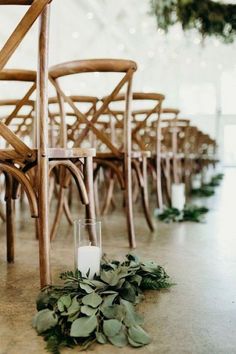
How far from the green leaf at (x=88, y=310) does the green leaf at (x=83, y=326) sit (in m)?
0.02

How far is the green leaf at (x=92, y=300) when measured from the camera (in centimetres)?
118

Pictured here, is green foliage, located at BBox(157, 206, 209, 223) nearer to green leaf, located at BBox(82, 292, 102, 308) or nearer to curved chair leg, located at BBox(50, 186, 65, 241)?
curved chair leg, located at BBox(50, 186, 65, 241)

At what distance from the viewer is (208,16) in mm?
4684

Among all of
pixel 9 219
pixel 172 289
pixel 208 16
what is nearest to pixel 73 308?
pixel 172 289

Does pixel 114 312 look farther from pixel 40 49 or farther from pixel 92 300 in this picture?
pixel 40 49

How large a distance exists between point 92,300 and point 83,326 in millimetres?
111

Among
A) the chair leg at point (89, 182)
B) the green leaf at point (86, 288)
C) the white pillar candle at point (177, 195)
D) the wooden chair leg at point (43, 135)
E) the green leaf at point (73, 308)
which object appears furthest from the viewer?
the white pillar candle at point (177, 195)

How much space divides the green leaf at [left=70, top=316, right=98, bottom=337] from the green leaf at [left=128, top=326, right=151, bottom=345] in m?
0.10

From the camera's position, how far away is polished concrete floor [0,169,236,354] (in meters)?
1.06

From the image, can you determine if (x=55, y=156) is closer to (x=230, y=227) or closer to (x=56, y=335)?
(x=56, y=335)

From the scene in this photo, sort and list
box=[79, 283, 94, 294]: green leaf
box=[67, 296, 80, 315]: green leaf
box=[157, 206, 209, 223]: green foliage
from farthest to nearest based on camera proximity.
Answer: box=[157, 206, 209, 223]: green foliage < box=[79, 283, 94, 294]: green leaf < box=[67, 296, 80, 315]: green leaf

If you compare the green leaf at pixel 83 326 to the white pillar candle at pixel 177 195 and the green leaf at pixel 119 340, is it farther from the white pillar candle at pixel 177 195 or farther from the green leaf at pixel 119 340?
the white pillar candle at pixel 177 195

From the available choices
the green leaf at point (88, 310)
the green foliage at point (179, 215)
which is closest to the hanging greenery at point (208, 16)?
the green foliage at point (179, 215)

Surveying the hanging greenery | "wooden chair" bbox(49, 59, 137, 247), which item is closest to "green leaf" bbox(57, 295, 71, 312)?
"wooden chair" bbox(49, 59, 137, 247)
